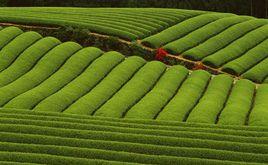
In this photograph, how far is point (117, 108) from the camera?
31.1 meters

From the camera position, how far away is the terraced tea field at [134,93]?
22938 mm

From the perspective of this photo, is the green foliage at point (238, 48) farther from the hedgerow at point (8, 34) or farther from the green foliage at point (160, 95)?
the hedgerow at point (8, 34)

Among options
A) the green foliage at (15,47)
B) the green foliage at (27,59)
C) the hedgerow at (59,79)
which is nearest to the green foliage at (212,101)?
the hedgerow at (59,79)

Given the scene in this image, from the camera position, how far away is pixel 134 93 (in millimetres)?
34625

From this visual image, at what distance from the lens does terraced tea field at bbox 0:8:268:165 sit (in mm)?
22938

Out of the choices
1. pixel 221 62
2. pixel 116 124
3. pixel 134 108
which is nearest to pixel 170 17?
pixel 221 62

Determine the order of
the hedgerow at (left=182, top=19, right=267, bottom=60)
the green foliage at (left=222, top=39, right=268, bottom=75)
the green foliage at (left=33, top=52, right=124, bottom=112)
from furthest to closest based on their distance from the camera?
the hedgerow at (left=182, top=19, right=267, bottom=60)
the green foliage at (left=222, top=39, right=268, bottom=75)
the green foliage at (left=33, top=52, right=124, bottom=112)

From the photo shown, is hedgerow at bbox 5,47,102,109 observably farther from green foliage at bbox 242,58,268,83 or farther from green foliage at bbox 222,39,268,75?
green foliage at bbox 242,58,268,83

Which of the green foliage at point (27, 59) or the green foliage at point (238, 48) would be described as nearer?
the green foliage at point (27, 59)

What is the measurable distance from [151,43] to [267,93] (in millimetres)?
13937

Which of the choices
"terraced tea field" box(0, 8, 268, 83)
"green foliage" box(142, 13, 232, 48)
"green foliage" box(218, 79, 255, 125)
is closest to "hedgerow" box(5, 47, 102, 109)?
"green foliage" box(142, 13, 232, 48)

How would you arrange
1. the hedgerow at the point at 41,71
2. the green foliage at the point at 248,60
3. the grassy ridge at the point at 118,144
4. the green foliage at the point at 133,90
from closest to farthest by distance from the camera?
the grassy ridge at the point at 118,144 < the green foliage at the point at 133,90 < the hedgerow at the point at 41,71 < the green foliage at the point at 248,60

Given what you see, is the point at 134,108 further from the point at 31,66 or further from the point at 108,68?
the point at 31,66

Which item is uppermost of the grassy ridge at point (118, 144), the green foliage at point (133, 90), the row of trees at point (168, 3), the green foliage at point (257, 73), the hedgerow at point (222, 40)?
the grassy ridge at point (118, 144)
